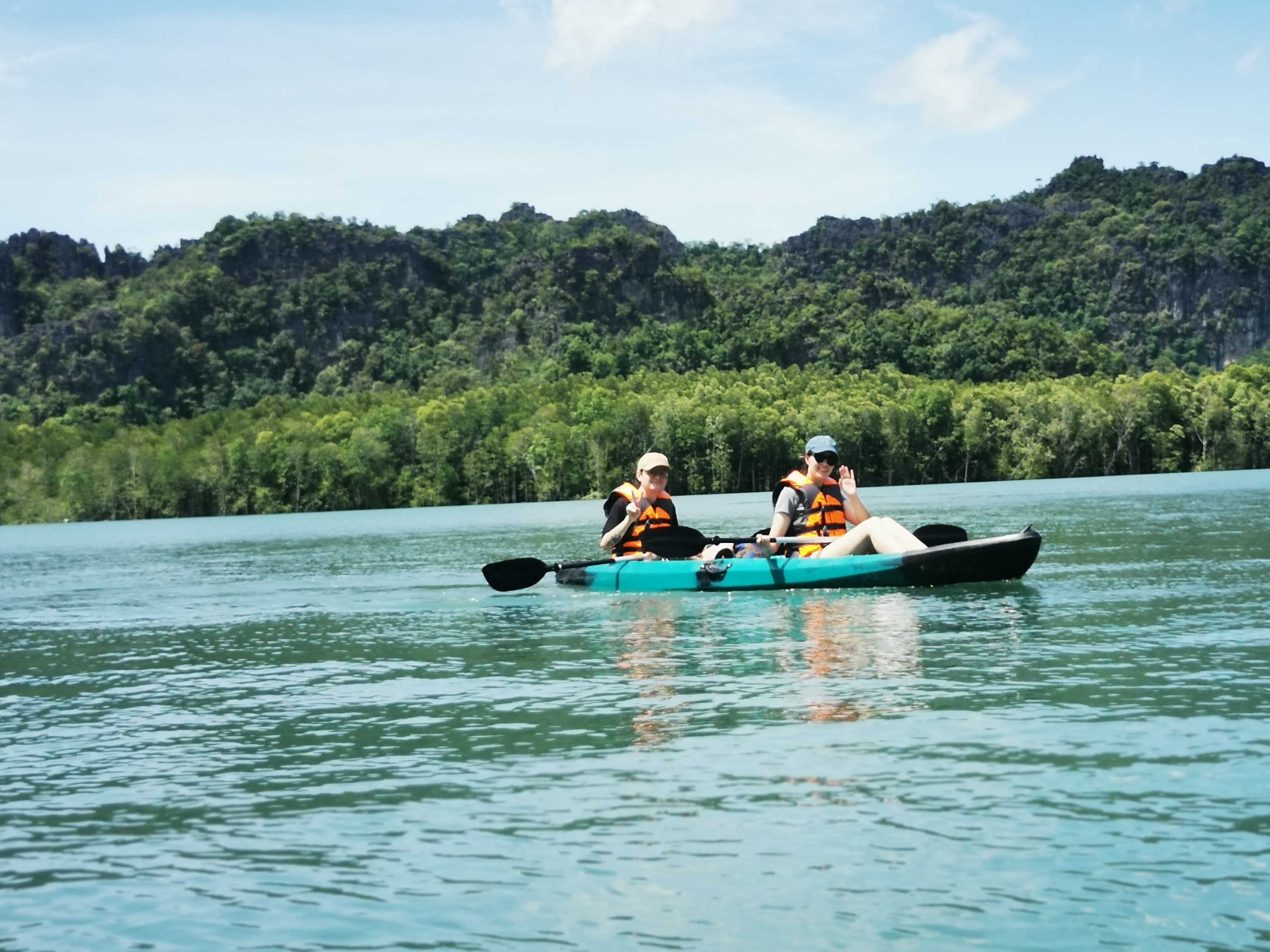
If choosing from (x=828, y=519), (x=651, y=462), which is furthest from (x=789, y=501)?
(x=651, y=462)

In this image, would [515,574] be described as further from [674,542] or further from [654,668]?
[654,668]

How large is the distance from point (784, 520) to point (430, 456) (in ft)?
319

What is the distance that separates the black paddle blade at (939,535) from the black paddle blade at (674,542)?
3.32m

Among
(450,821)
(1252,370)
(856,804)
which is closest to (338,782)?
(450,821)

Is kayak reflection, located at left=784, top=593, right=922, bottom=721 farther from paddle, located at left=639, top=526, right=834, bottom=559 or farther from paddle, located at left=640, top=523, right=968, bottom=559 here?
paddle, located at left=639, top=526, right=834, bottom=559

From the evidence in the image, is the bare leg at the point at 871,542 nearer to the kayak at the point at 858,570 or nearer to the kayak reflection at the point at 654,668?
the kayak at the point at 858,570

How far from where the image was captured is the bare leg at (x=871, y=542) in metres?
20.4

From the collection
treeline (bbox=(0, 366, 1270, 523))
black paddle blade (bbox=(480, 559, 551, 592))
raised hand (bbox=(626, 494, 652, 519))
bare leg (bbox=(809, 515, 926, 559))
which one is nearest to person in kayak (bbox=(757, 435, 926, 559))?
bare leg (bbox=(809, 515, 926, 559))

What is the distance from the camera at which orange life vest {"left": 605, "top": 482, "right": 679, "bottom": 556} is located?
21.8 meters

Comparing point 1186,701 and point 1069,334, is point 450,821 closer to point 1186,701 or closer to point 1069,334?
point 1186,701

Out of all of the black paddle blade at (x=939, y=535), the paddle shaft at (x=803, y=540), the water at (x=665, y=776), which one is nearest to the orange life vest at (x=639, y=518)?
the water at (x=665, y=776)

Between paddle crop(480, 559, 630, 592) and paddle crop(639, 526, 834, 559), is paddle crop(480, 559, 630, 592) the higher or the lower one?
the lower one

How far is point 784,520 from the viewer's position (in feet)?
68.3

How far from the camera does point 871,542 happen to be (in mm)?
20578
